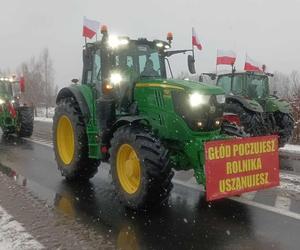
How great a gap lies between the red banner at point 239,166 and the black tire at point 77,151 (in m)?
2.80

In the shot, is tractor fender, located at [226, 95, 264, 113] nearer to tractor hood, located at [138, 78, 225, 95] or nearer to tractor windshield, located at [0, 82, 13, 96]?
tractor hood, located at [138, 78, 225, 95]

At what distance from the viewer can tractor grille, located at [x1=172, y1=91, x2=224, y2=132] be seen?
19.2 feet

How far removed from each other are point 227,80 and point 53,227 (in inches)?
336

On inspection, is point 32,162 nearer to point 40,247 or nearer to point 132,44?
point 132,44

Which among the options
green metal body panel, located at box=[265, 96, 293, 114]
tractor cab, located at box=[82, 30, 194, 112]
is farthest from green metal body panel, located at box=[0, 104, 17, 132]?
tractor cab, located at box=[82, 30, 194, 112]

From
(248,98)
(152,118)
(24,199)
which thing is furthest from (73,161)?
(248,98)

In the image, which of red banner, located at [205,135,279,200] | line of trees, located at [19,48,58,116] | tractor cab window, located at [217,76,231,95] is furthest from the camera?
line of trees, located at [19,48,58,116]

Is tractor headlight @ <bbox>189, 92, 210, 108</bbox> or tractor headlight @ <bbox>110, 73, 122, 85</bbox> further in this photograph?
tractor headlight @ <bbox>110, 73, 122, 85</bbox>

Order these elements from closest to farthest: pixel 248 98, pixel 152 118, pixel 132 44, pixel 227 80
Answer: pixel 152 118 → pixel 132 44 → pixel 248 98 → pixel 227 80

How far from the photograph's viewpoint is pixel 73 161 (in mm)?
7504

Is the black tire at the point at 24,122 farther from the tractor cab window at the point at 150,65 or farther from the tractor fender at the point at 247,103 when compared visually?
the tractor cab window at the point at 150,65

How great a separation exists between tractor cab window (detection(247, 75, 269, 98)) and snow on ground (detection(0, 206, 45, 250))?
8436 mm

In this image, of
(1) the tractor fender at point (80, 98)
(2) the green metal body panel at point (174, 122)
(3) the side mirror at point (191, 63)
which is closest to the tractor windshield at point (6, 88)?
(1) the tractor fender at point (80, 98)

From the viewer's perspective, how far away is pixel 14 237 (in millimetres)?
4824
